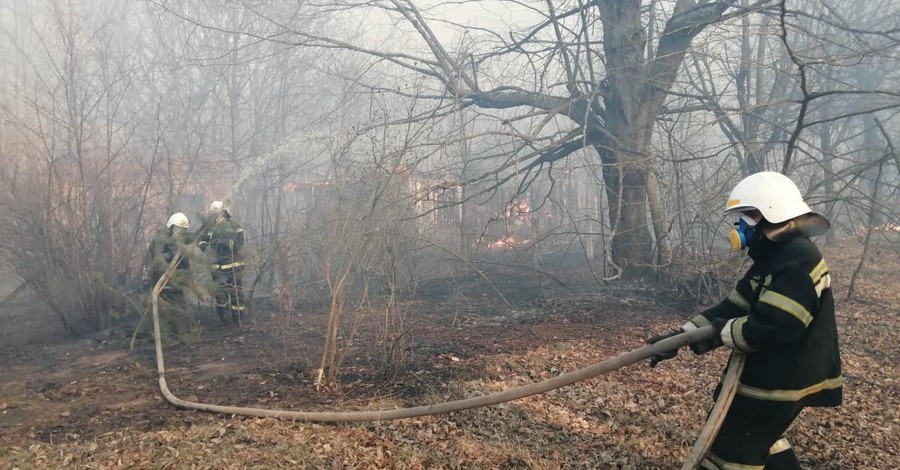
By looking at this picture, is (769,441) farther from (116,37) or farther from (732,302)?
(116,37)

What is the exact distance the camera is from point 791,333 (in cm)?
257

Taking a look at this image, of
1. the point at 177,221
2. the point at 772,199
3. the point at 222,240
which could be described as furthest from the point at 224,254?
the point at 772,199

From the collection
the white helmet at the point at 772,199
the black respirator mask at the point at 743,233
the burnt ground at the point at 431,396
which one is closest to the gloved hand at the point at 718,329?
the black respirator mask at the point at 743,233

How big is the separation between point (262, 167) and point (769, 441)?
16.3 meters

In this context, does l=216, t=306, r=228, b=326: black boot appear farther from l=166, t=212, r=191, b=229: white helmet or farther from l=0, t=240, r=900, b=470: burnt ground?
l=166, t=212, r=191, b=229: white helmet

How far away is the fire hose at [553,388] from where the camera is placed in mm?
2760

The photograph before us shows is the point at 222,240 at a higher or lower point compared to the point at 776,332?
higher

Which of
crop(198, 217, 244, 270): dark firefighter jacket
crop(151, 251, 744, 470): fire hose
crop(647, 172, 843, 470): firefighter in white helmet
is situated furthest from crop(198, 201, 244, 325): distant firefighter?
crop(647, 172, 843, 470): firefighter in white helmet

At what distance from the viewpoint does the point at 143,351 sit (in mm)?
7438

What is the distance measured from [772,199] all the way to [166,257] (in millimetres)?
7754

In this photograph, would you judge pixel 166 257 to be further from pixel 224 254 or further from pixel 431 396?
pixel 431 396

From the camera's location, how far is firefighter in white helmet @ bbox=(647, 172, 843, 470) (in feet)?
8.54

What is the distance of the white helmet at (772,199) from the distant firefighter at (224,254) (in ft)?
23.6

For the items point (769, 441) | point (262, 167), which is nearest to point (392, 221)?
point (769, 441)
